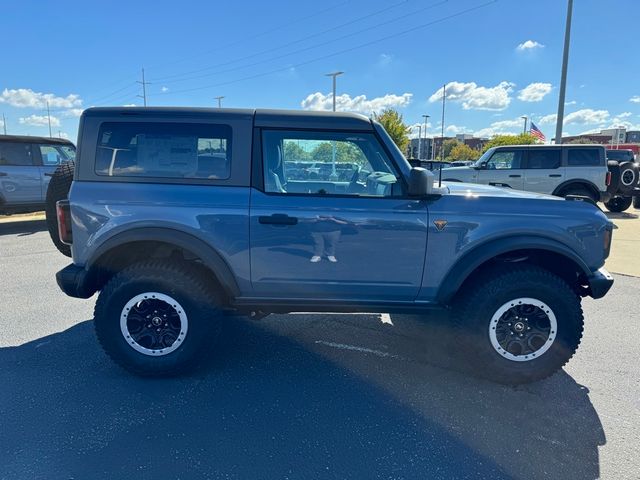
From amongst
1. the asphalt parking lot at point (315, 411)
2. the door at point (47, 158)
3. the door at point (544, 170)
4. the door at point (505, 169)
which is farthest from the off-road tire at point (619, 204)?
the door at point (47, 158)

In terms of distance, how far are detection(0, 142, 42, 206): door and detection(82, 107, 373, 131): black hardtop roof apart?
8112mm

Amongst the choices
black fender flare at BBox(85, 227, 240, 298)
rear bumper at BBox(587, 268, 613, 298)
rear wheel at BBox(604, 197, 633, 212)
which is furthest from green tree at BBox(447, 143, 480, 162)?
black fender flare at BBox(85, 227, 240, 298)

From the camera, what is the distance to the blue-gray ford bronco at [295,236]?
3020 mm

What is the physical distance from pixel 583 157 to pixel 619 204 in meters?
3.34

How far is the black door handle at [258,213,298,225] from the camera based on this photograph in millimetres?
2984

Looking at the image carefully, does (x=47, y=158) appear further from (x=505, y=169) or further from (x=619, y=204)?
(x=619, y=204)

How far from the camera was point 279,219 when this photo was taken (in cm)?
298

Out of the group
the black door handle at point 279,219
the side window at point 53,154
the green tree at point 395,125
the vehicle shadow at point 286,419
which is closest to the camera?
the vehicle shadow at point 286,419

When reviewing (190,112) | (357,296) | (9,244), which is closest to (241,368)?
(357,296)

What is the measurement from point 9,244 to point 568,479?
30.9 ft

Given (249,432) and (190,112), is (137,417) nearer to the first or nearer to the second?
(249,432)

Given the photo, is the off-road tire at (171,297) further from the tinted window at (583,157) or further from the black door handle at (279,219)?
the tinted window at (583,157)

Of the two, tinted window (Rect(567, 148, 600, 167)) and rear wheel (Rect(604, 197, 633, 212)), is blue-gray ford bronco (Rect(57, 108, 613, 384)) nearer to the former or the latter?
tinted window (Rect(567, 148, 600, 167))

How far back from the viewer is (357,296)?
10.4 ft
